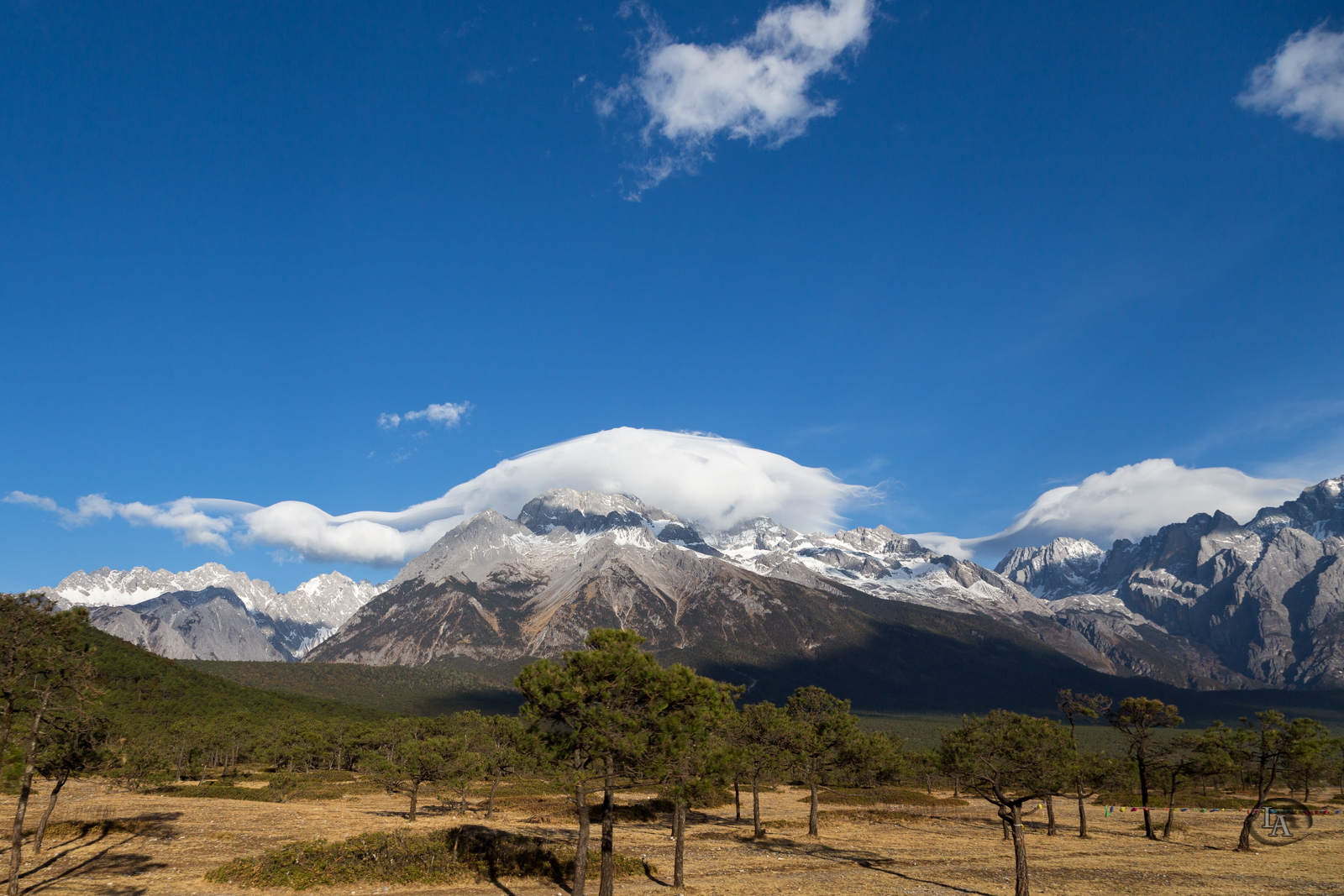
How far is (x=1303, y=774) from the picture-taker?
289 feet

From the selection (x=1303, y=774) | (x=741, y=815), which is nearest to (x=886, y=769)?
(x=741, y=815)

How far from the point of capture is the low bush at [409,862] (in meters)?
34.2

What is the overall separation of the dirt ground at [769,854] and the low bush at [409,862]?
3.59 ft

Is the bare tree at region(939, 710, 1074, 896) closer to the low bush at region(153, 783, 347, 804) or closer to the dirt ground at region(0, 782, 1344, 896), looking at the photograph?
the dirt ground at region(0, 782, 1344, 896)

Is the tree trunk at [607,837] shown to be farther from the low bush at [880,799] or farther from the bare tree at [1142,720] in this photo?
the low bush at [880,799]

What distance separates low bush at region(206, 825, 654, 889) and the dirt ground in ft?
3.59

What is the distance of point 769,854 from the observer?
47.1 m

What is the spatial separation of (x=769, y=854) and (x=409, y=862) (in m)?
24.2

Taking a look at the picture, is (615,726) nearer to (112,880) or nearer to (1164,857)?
(112,880)

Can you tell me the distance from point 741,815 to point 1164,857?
38848 mm

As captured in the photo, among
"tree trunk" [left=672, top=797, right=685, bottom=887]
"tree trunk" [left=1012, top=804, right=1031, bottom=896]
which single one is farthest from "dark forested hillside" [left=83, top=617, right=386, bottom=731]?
"tree trunk" [left=1012, top=804, right=1031, bottom=896]

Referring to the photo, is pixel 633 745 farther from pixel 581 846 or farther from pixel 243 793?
pixel 243 793

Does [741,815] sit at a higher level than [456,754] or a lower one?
lower

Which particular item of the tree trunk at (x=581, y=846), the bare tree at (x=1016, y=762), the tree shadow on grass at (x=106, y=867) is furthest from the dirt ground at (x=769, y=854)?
the tree trunk at (x=581, y=846)
